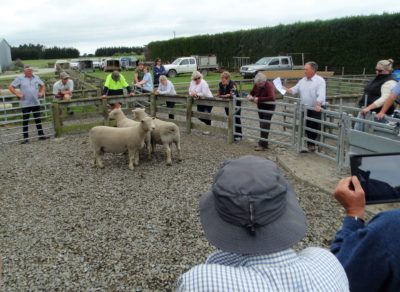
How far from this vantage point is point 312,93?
7746 millimetres

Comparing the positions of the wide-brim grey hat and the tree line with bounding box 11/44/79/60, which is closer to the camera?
the wide-brim grey hat

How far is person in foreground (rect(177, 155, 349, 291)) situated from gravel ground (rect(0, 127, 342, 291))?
257 cm

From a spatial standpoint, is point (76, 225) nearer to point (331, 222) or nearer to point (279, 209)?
point (331, 222)

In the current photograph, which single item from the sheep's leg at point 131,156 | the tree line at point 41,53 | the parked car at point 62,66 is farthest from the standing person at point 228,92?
the tree line at point 41,53

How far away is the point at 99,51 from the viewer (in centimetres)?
12069

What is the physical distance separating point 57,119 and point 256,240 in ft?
32.9

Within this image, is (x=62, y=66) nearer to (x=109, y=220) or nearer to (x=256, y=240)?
(x=109, y=220)

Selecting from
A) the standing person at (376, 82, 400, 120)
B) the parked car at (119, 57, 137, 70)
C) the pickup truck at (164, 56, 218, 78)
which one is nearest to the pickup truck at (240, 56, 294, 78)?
the pickup truck at (164, 56, 218, 78)

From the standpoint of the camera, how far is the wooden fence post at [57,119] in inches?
408

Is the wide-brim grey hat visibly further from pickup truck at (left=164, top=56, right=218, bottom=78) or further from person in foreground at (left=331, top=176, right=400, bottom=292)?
pickup truck at (left=164, top=56, right=218, bottom=78)

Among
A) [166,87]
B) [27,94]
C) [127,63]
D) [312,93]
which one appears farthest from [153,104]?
[127,63]

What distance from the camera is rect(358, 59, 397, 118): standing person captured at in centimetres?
633

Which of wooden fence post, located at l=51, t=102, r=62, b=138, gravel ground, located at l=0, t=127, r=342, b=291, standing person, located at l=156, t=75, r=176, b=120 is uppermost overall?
standing person, located at l=156, t=75, r=176, b=120

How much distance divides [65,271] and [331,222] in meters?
3.11
